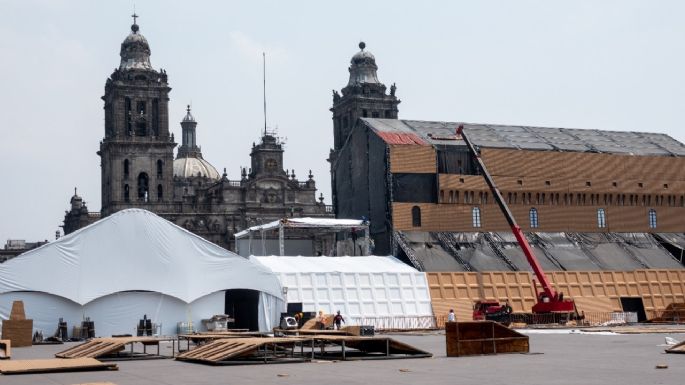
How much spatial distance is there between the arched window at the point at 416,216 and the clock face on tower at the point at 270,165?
188 ft

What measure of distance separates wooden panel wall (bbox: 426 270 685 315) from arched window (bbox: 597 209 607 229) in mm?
7464

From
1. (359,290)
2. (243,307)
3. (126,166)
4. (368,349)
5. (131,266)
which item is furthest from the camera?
(126,166)

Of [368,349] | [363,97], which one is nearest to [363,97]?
[363,97]

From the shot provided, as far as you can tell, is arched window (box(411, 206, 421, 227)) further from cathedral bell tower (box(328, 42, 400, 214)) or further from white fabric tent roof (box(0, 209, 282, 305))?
cathedral bell tower (box(328, 42, 400, 214))

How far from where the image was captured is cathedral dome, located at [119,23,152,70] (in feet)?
377

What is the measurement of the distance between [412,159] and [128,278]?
958 inches

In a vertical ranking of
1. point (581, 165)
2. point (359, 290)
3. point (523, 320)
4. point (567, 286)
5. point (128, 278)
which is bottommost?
point (523, 320)

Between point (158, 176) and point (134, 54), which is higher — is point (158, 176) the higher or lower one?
the lower one

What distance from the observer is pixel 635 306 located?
5991 cm

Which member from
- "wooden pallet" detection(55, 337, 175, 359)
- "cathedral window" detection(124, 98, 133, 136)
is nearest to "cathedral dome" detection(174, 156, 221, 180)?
"cathedral window" detection(124, 98, 133, 136)

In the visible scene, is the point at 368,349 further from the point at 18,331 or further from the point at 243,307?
the point at 243,307

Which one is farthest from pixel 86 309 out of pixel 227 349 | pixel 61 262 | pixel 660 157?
pixel 660 157

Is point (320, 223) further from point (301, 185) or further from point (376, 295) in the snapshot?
point (301, 185)

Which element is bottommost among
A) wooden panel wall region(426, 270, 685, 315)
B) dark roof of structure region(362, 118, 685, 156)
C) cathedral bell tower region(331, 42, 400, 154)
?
wooden panel wall region(426, 270, 685, 315)
